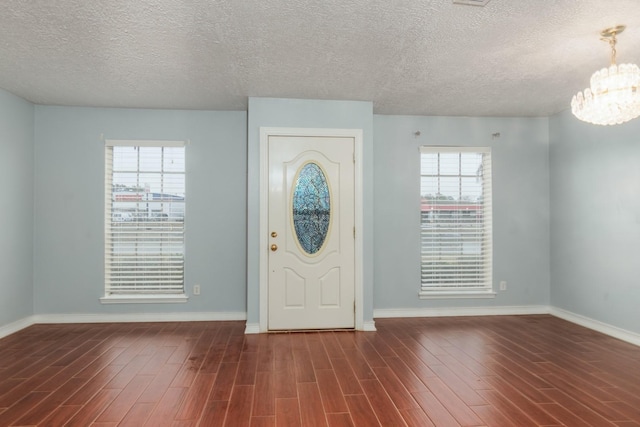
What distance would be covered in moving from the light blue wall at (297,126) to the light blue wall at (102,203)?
1.91 ft

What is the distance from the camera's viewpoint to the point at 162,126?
4.87 metres

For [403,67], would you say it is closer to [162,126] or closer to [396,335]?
[396,335]

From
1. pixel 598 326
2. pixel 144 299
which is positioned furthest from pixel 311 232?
pixel 598 326

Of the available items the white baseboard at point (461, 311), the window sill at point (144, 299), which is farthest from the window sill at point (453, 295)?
the window sill at point (144, 299)

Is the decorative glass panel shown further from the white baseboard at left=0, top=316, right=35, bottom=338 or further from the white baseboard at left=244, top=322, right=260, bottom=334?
the white baseboard at left=0, top=316, right=35, bottom=338

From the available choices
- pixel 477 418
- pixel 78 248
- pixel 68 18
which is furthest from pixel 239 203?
pixel 477 418

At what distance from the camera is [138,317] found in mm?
4754

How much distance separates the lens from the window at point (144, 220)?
15.7 ft

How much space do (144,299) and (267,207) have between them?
1.93 metres

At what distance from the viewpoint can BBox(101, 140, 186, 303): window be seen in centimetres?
480

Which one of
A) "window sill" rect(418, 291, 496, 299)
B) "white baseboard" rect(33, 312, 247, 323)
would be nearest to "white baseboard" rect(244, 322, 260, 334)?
"white baseboard" rect(33, 312, 247, 323)

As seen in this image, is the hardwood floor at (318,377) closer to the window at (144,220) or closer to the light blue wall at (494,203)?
the window at (144,220)

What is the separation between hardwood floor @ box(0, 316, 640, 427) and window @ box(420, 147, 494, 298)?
77 cm

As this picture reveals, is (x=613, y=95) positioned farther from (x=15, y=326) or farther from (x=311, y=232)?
(x=15, y=326)
